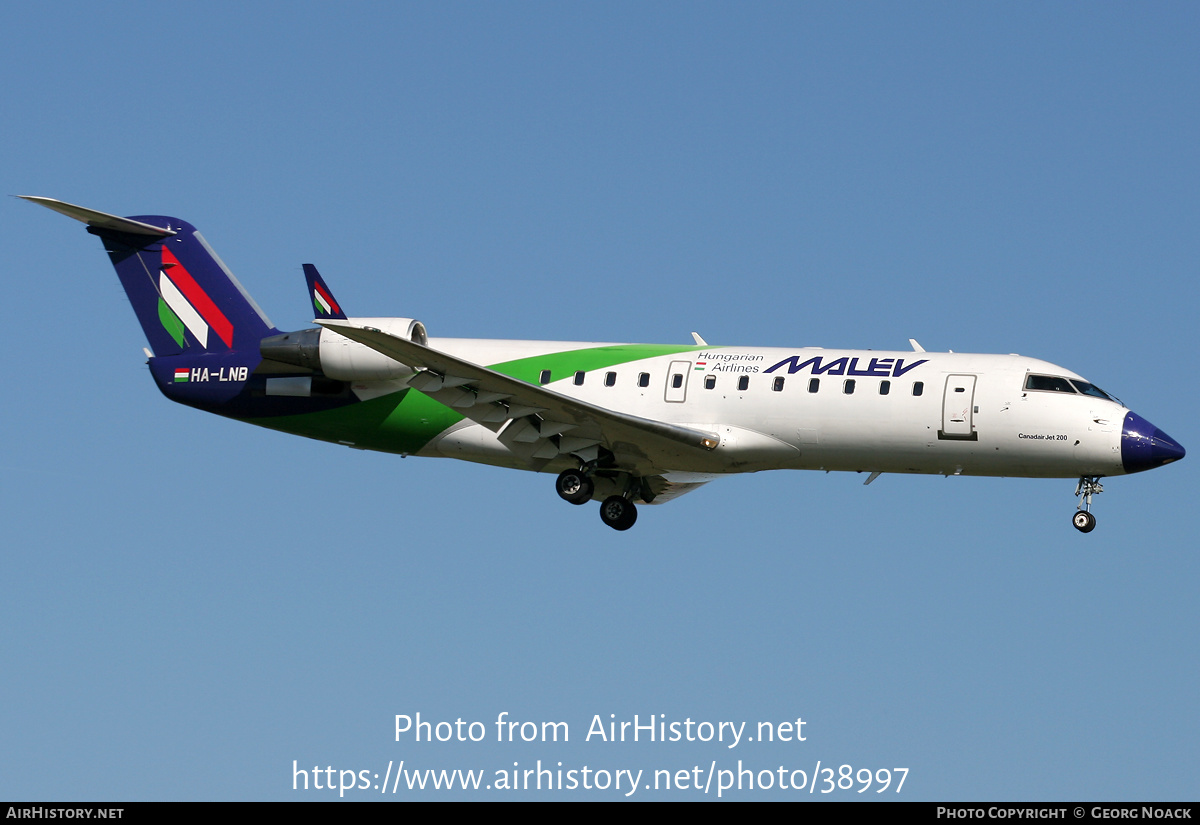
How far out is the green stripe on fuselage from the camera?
1235 inches

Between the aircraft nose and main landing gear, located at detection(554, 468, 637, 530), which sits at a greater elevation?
the aircraft nose

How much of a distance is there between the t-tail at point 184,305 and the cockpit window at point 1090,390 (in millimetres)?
15830

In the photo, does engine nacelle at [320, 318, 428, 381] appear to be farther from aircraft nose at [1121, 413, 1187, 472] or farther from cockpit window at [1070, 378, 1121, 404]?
aircraft nose at [1121, 413, 1187, 472]

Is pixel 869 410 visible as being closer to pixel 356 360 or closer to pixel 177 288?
pixel 356 360

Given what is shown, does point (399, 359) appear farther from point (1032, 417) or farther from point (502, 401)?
point (1032, 417)

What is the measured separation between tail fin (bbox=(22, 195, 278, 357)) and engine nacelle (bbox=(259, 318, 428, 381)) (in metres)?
1.97

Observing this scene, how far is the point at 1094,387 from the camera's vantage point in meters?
29.4

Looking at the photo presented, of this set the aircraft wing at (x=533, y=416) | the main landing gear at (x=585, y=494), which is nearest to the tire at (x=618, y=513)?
the main landing gear at (x=585, y=494)

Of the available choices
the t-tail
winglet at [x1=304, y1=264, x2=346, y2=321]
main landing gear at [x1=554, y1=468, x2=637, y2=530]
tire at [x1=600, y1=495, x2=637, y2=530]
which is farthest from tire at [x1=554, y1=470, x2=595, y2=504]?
the t-tail

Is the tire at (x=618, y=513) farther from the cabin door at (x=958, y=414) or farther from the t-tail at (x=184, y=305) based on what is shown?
the t-tail at (x=184, y=305)

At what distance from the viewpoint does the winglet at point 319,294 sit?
98.5ft

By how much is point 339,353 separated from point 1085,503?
1398 centimetres

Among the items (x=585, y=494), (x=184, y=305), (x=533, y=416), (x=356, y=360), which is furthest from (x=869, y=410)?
(x=184, y=305)
